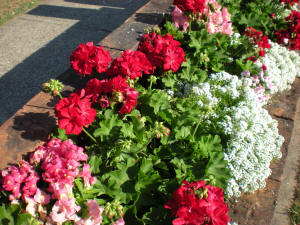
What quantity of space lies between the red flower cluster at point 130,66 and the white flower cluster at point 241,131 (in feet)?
1.73

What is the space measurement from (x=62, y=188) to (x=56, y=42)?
13.0 feet

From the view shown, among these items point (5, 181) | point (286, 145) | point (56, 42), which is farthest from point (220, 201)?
point (56, 42)

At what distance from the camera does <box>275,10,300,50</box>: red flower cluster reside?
399cm

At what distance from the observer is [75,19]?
5793mm

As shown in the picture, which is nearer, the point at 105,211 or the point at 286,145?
the point at 105,211

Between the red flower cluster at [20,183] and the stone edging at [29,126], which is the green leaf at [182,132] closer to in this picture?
the stone edging at [29,126]

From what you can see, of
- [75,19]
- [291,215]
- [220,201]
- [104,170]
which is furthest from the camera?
[75,19]

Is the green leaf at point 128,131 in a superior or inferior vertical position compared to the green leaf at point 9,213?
superior

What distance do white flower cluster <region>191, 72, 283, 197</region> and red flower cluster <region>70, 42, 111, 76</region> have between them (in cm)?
79

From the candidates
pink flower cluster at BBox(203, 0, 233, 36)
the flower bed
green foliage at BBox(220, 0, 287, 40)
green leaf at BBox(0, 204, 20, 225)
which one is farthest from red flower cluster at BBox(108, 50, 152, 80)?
green foliage at BBox(220, 0, 287, 40)

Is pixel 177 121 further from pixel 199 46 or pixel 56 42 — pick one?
pixel 56 42

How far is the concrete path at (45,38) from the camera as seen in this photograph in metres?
3.95

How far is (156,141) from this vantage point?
233 centimetres

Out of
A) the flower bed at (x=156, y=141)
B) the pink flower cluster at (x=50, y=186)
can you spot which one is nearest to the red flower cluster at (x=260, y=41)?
the flower bed at (x=156, y=141)
